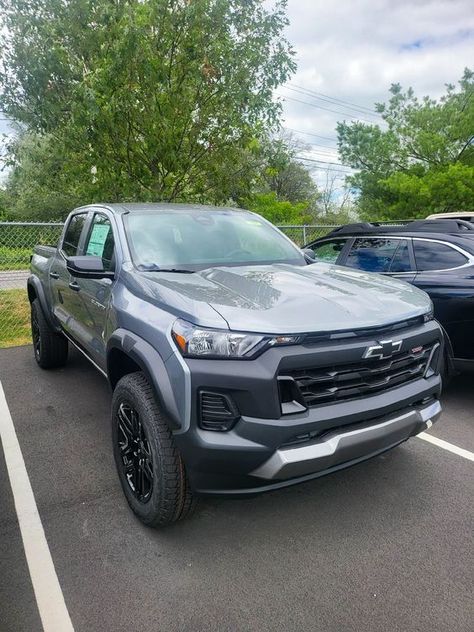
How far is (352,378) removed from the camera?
2176 mm

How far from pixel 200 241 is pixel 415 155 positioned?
1678 centimetres

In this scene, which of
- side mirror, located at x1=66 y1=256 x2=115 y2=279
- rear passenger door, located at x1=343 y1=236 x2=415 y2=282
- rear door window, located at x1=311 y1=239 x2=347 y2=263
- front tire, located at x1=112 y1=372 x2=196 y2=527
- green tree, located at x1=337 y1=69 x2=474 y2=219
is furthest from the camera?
green tree, located at x1=337 y1=69 x2=474 y2=219

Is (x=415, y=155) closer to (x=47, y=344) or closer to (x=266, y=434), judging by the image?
(x=47, y=344)

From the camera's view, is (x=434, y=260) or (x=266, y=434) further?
(x=434, y=260)

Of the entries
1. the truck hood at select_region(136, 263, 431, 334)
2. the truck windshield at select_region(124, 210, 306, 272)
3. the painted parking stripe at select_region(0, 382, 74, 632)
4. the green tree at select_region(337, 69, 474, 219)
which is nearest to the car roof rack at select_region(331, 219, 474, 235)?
the truck windshield at select_region(124, 210, 306, 272)

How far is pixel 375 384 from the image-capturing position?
226 centimetres

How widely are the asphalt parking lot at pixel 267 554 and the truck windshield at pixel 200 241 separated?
1.51 meters

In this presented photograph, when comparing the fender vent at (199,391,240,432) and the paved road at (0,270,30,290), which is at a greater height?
the fender vent at (199,391,240,432)

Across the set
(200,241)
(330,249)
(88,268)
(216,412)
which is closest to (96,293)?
(88,268)

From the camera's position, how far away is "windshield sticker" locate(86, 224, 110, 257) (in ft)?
11.2

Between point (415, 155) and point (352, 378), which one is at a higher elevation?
point (415, 155)

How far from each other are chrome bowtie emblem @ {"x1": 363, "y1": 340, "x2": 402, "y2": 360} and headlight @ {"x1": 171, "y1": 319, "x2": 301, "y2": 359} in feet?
1.32

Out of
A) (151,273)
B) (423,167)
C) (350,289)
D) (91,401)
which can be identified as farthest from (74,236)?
(423,167)

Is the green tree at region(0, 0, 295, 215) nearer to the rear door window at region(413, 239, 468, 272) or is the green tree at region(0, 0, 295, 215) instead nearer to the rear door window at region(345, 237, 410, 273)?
the rear door window at region(345, 237, 410, 273)
